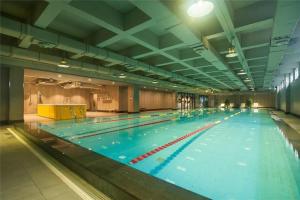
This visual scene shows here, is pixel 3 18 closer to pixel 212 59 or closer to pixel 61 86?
pixel 212 59

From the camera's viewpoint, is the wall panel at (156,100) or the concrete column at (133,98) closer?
the concrete column at (133,98)

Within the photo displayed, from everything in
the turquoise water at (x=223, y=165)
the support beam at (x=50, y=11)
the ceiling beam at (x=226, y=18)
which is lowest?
the turquoise water at (x=223, y=165)

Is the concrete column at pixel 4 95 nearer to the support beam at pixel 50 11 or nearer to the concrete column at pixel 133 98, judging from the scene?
the support beam at pixel 50 11

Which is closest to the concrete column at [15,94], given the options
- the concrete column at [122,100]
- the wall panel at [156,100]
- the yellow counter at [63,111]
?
the yellow counter at [63,111]

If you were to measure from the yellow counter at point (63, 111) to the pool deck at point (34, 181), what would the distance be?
818 centimetres

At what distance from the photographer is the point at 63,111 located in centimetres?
1117

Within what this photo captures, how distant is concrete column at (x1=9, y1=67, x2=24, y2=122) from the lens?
8328mm

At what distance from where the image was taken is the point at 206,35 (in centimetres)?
486

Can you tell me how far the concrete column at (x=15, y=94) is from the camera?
833 centimetres

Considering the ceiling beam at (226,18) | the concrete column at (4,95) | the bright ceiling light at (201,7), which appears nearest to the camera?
the bright ceiling light at (201,7)

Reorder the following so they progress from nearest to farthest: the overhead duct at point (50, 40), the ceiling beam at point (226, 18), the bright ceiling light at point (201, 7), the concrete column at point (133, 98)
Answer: the bright ceiling light at point (201, 7) < the ceiling beam at point (226, 18) < the overhead duct at point (50, 40) < the concrete column at point (133, 98)

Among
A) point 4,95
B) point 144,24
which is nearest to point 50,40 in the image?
point 144,24

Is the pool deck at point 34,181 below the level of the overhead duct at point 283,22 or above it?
below

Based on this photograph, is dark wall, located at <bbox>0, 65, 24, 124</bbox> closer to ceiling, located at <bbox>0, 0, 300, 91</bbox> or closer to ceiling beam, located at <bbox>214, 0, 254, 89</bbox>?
ceiling, located at <bbox>0, 0, 300, 91</bbox>
